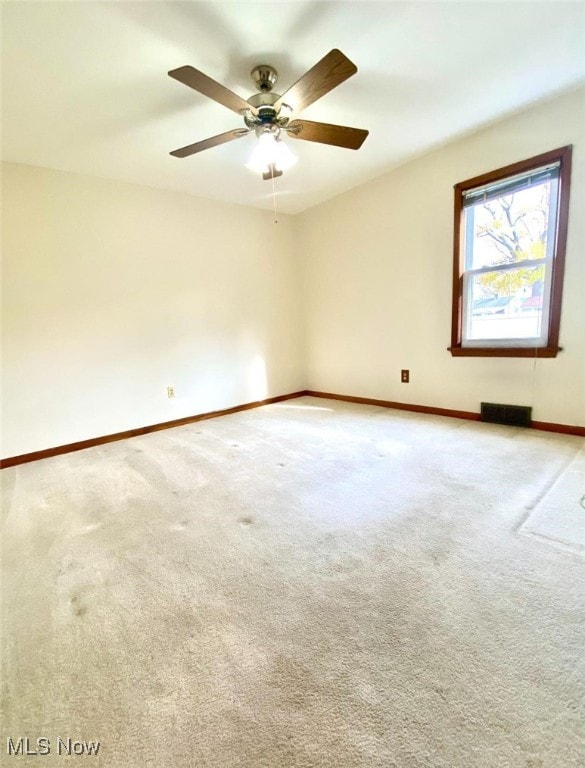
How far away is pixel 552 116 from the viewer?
7.07ft

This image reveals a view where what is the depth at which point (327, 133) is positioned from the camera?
180cm

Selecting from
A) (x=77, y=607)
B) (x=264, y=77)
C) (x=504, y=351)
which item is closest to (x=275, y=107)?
(x=264, y=77)

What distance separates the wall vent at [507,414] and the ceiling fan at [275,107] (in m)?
2.21

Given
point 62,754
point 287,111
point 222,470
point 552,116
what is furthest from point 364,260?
point 62,754

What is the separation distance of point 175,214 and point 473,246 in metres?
2.75

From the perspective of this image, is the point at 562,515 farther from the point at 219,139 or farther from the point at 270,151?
the point at 219,139

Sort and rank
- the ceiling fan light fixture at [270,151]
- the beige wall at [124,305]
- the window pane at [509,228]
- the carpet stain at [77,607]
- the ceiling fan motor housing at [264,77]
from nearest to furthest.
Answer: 1. the carpet stain at [77,607]
2. the ceiling fan motor housing at [264,77]
3. the ceiling fan light fixture at [270,151]
4. the window pane at [509,228]
5. the beige wall at [124,305]

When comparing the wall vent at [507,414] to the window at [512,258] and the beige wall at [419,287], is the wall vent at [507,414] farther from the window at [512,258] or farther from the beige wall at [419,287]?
the window at [512,258]

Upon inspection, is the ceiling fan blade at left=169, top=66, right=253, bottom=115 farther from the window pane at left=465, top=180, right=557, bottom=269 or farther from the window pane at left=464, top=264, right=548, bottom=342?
the window pane at left=464, top=264, right=548, bottom=342

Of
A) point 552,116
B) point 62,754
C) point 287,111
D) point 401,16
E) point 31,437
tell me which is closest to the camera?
point 62,754

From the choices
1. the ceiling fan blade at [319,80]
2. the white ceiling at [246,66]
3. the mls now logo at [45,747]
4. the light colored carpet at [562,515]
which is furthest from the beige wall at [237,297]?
the mls now logo at [45,747]

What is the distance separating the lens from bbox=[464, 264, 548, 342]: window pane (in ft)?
7.89

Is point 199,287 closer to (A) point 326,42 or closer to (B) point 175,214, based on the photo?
(B) point 175,214

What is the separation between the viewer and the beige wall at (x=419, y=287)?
2.22 meters
